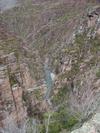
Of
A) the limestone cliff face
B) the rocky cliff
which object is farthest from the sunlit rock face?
the limestone cliff face

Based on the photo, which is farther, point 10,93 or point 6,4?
point 6,4

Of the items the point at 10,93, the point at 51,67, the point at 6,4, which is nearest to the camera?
the point at 10,93

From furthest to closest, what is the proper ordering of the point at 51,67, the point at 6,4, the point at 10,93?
the point at 6,4 → the point at 51,67 → the point at 10,93

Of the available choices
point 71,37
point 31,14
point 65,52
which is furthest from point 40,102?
point 31,14

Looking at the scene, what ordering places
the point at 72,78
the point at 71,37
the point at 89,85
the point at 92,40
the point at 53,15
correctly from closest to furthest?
the point at 89,85, the point at 72,78, the point at 92,40, the point at 71,37, the point at 53,15

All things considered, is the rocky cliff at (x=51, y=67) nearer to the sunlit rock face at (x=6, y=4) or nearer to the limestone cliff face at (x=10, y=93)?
the limestone cliff face at (x=10, y=93)

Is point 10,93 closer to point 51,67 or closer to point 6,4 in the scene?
point 51,67

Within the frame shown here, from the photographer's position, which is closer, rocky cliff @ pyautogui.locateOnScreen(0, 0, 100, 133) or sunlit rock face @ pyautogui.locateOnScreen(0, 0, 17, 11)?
rocky cliff @ pyautogui.locateOnScreen(0, 0, 100, 133)

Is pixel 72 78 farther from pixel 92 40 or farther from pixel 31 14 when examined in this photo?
pixel 31 14

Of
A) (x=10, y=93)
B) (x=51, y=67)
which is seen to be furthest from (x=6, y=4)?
(x=10, y=93)

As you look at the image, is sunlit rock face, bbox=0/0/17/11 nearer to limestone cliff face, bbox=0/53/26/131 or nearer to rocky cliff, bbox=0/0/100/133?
rocky cliff, bbox=0/0/100/133

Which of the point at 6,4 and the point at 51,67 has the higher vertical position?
the point at 51,67
